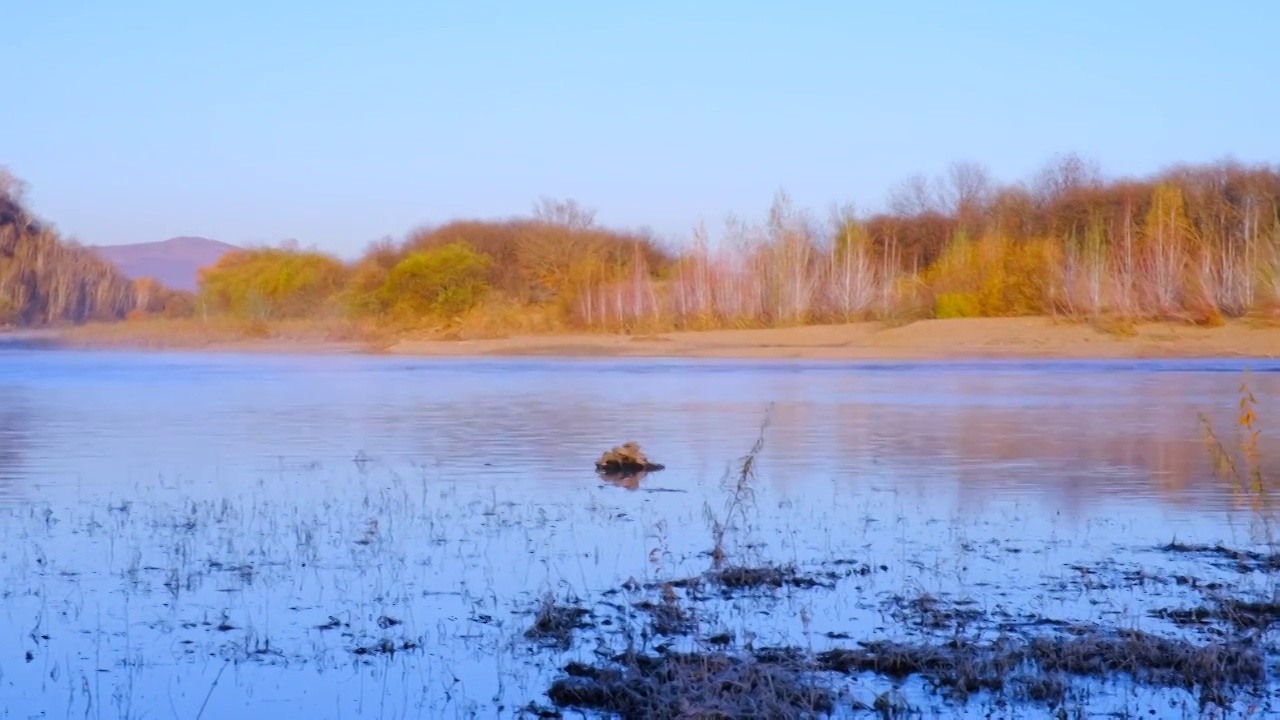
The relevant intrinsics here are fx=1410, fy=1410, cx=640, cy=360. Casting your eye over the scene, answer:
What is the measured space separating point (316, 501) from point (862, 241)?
46884 millimetres

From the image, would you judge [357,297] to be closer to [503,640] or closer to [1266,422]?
[1266,422]

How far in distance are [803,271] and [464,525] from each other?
44540 mm

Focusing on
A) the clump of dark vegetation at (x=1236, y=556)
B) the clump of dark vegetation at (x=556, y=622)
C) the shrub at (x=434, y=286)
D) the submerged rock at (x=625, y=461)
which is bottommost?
the clump of dark vegetation at (x=1236, y=556)

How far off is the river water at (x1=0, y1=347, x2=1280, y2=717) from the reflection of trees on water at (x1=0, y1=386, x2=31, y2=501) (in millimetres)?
68

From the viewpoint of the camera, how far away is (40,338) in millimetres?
65750

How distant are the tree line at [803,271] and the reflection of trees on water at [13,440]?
3138 centimetres

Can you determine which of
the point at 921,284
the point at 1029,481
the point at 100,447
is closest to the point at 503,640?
the point at 1029,481

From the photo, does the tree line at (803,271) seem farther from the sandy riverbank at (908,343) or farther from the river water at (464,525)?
the river water at (464,525)

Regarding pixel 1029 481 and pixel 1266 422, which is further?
pixel 1266 422

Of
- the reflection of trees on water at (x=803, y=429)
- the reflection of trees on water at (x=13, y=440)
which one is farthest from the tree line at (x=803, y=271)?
the reflection of trees on water at (x=13, y=440)

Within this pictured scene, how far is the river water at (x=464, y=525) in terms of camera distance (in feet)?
19.0

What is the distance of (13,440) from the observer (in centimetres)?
1538

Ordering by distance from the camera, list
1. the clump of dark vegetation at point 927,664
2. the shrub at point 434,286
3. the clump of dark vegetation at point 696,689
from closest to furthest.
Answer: the clump of dark vegetation at point 696,689
the clump of dark vegetation at point 927,664
the shrub at point 434,286

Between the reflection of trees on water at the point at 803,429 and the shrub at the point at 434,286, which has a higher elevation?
the shrub at the point at 434,286
